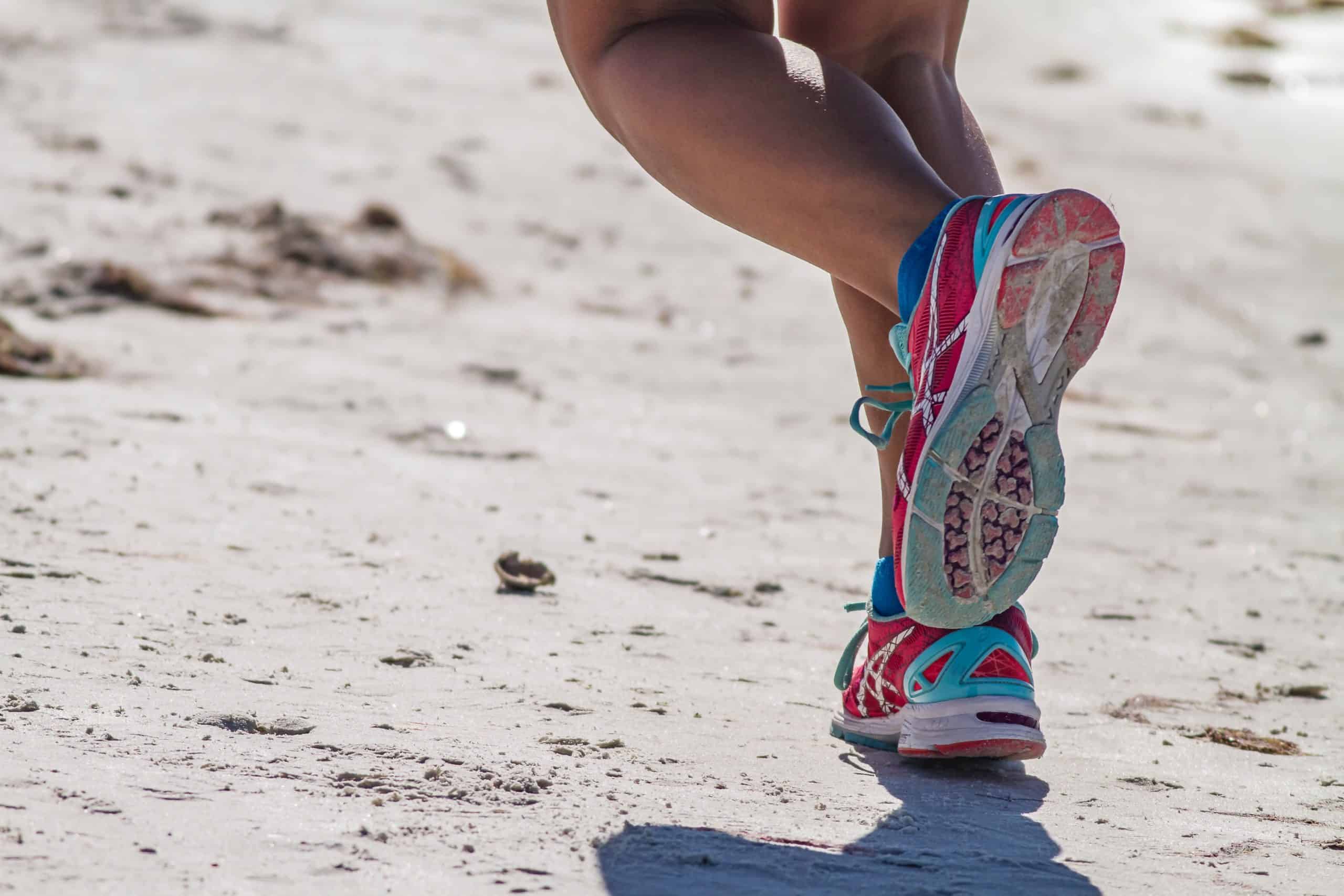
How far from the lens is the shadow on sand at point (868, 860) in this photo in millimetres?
1143

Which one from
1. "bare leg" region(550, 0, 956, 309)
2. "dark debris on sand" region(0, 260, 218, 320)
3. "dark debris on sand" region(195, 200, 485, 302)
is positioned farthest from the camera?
"dark debris on sand" region(195, 200, 485, 302)

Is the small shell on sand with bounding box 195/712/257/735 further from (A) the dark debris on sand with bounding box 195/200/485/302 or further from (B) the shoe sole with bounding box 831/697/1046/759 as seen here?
(A) the dark debris on sand with bounding box 195/200/485/302

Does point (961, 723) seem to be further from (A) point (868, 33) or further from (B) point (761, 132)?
(A) point (868, 33)

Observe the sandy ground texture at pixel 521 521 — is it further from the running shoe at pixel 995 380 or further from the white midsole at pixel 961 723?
the running shoe at pixel 995 380

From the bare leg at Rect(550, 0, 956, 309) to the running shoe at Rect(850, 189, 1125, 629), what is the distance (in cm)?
8

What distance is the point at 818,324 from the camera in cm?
462

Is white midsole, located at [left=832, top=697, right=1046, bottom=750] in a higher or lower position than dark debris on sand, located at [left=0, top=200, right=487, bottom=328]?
higher

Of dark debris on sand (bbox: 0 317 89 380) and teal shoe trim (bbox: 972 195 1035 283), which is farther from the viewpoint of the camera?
Result: dark debris on sand (bbox: 0 317 89 380)

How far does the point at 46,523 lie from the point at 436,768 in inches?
40.6

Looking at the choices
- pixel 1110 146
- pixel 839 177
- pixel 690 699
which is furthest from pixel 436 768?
pixel 1110 146

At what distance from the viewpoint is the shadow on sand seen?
45.0 inches

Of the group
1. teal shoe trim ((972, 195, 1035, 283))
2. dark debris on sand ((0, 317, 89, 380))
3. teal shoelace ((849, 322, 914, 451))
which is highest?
teal shoe trim ((972, 195, 1035, 283))

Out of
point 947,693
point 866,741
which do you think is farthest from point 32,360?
point 947,693

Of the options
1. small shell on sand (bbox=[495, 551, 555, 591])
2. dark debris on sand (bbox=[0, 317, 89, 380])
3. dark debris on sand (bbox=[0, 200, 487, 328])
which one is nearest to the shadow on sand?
small shell on sand (bbox=[495, 551, 555, 591])
